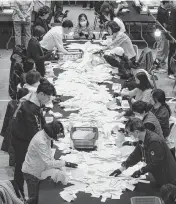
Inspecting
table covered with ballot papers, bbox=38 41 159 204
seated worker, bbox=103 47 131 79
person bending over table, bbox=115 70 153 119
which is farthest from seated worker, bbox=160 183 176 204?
seated worker, bbox=103 47 131 79

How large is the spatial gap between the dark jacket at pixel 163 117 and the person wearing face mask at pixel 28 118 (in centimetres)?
142

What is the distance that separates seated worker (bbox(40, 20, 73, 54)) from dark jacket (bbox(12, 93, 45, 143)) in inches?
140

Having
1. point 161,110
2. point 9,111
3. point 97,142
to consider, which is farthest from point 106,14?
point 97,142

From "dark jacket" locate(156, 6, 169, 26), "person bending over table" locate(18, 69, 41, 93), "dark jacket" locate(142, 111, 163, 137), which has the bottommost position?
"dark jacket" locate(142, 111, 163, 137)

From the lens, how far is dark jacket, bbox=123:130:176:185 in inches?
192

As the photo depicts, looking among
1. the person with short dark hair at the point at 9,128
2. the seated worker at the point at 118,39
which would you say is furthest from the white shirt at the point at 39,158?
the seated worker at the point at 118,39

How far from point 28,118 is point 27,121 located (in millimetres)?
50

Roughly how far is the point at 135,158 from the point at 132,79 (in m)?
2.68

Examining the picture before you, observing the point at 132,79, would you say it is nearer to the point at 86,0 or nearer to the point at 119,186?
the point at 119,186

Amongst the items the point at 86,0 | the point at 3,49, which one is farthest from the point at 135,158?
the point at 86,0

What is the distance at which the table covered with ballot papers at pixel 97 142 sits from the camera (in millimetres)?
4855

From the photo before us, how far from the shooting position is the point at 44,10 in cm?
956

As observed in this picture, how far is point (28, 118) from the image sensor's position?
561 centimetres

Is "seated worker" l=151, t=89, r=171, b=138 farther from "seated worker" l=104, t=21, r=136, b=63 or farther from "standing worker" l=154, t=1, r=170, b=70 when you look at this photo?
"standing worker" l=154, t=1, r=170, b=70
